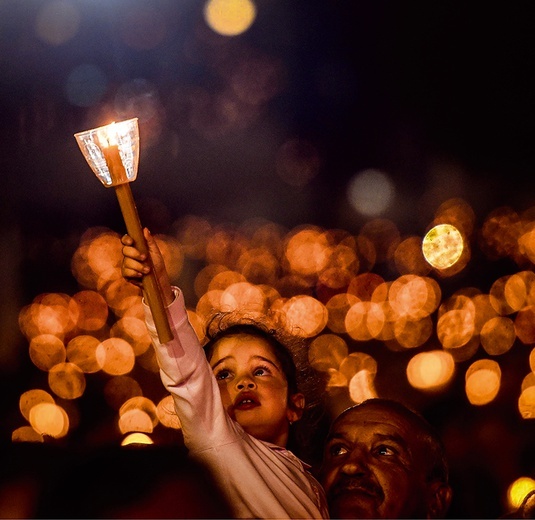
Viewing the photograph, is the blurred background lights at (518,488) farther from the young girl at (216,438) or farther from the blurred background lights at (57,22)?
the blurred background lights at (57,22)

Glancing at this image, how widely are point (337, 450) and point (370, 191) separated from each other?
9.69 metres

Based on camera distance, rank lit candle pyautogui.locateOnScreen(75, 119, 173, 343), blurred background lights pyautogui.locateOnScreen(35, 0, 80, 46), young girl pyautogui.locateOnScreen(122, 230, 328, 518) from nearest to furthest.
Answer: lit candle pyautogui.locateOnScreen(75, 119, 173, 343), young girl pyautogui.locateOnScreen(122, 230, 328, 518), blurred background lights pyautogui.locateOnScreen(35, 0, 80, 46)

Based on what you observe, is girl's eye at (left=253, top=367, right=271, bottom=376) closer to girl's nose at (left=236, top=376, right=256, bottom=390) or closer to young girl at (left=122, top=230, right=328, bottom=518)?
girl's nose at (left=236, top=376, right=256, bottom=390)

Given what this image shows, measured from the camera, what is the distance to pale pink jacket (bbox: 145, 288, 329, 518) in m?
2.59

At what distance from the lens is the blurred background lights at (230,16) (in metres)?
7.13

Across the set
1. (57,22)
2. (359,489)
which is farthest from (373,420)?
(57,22)

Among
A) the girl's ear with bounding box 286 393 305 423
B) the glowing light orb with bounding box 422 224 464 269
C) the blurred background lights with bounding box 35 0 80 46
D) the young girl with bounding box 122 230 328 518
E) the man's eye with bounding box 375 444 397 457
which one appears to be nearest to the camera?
the young girl with bounding box 122 230 328 518

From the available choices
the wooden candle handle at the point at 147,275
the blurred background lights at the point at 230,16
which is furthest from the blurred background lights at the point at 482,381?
the wooden candle handle at the point at 147,275

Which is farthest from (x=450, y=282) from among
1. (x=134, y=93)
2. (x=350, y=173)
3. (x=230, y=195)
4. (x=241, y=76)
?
(x=134, y=93)

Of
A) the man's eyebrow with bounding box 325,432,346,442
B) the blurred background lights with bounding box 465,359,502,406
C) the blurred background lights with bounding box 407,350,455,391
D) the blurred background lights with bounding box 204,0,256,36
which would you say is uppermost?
the blurred background lights with bounding box 204,0,256,36

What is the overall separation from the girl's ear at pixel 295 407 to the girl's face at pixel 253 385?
0.02m

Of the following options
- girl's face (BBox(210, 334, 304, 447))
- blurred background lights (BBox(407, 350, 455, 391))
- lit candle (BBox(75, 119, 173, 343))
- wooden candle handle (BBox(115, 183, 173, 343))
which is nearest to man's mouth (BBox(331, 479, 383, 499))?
girl's face (BBox(210, 334, 304, 447))

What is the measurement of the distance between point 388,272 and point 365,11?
10.2 meters

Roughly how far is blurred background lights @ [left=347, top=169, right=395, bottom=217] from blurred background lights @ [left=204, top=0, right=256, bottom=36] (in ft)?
15.0
